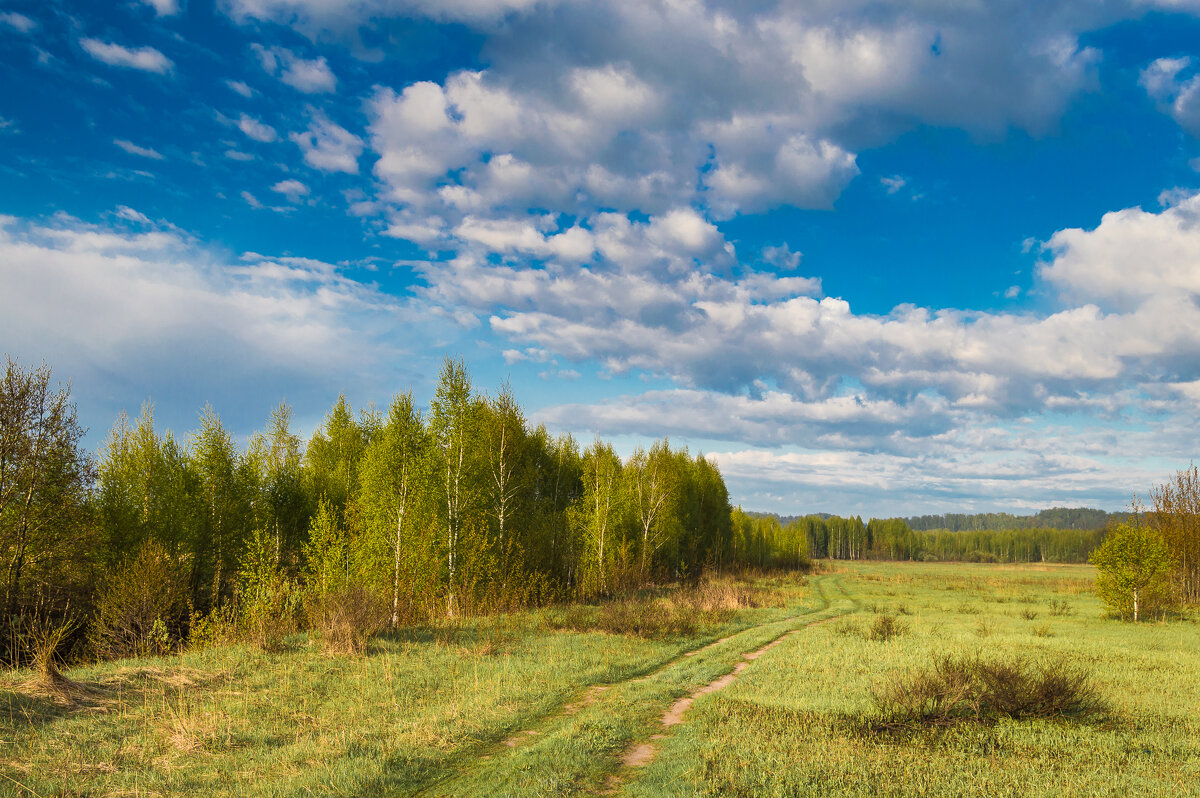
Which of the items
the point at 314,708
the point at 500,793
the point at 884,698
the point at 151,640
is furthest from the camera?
the point at 151,640

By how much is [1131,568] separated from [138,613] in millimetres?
39012

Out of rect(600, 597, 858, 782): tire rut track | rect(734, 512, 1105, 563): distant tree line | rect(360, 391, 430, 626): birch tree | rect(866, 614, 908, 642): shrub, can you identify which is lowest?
rect(734, 512, 1105, 563): distant tree line

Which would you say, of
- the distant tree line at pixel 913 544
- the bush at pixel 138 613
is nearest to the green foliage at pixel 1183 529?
the bush at pixel 138 613

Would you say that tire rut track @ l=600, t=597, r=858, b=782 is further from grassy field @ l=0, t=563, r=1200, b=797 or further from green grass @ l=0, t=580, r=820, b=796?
green grass @ l=0, t=580, r=820, b=796

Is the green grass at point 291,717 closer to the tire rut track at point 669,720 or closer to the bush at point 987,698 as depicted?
the tire rut track at point 669,720

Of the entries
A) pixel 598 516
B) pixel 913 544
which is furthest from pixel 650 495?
pixel 913 544

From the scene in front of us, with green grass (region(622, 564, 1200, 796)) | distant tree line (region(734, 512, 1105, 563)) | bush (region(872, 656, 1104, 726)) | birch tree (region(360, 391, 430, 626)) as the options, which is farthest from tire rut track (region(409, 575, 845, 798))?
distant tree line (region(734, 512, 1105, 563))

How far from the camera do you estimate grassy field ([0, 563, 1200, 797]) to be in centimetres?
718

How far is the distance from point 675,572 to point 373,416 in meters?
28.1

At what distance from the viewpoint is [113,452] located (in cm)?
2950

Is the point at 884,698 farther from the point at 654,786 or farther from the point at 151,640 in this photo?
the point at 151,640

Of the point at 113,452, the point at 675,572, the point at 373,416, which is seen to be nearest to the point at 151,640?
the point at 113,452

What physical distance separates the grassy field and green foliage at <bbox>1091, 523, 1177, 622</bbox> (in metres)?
12.3

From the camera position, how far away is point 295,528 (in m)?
37.5
